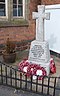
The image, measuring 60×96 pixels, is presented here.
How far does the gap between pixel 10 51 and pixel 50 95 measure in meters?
2.96

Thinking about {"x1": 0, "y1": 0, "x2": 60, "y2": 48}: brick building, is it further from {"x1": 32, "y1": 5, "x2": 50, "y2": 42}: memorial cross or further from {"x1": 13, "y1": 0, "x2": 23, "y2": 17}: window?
{"x1": 32, "y1": 5, "x2": 50, "y2": 42}: memorial cross

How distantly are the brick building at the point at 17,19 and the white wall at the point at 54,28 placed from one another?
2.68 ft

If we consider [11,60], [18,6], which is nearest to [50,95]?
[11,60]

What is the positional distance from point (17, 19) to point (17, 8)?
497 millimetres

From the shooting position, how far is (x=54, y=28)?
726cm

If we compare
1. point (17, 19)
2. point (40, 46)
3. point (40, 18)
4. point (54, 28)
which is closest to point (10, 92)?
point (40, 46)

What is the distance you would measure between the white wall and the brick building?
2.68 ft

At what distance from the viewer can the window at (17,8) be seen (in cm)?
806

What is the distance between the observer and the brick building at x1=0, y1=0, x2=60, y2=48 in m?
7.76

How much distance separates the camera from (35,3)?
8336 mm

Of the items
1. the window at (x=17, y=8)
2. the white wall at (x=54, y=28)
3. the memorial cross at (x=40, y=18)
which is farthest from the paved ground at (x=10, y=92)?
the window at (x=17, y=8)

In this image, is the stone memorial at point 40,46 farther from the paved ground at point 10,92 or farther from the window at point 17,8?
the window at point 17,8

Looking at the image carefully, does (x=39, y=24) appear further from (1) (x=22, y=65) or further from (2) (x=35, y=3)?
(2) (x=35, y=3)

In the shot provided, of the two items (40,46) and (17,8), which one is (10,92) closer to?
(40,46)
